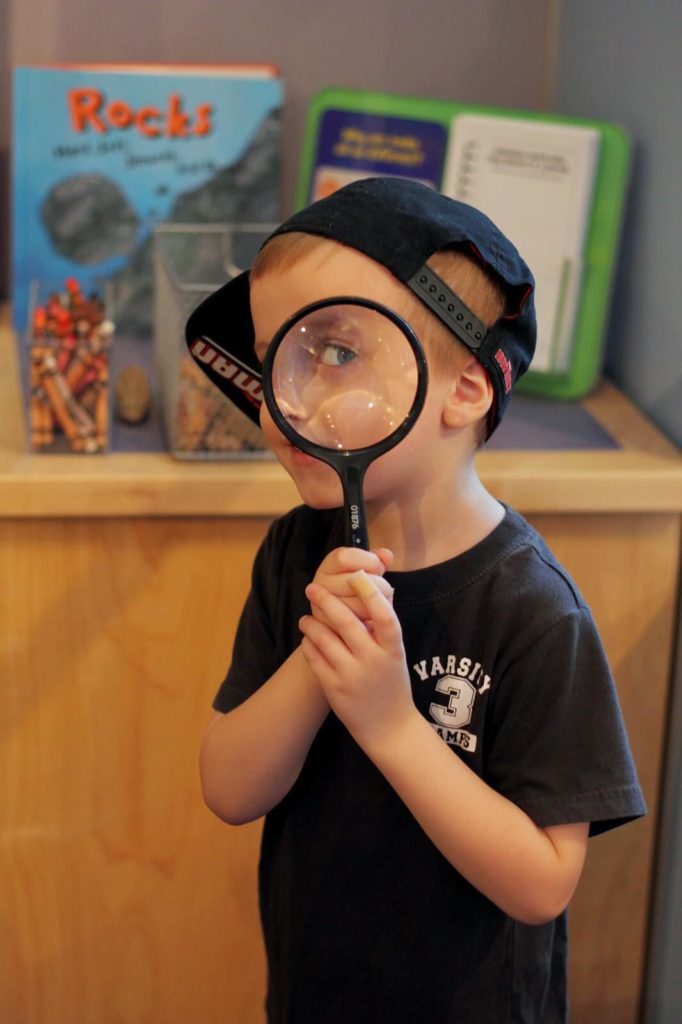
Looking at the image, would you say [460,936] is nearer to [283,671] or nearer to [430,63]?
[283,671]

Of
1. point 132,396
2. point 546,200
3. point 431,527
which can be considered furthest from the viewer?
point 546,200

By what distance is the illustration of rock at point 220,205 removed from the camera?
182 cm

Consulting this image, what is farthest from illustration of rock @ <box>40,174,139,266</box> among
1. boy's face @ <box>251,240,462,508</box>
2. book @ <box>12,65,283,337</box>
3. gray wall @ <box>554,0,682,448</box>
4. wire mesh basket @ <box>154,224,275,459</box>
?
boy's face @ <box>251,240,462,508</box>

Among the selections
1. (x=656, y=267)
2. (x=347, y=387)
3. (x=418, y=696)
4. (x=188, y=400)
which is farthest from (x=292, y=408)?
(x=656, y=267)

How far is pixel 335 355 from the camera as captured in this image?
2.77 feet

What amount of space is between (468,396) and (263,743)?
287 millimetres

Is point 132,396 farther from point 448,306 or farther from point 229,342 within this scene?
point 448,306

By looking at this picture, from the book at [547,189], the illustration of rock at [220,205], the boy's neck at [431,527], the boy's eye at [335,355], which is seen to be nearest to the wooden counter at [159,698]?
the book at [547,189]

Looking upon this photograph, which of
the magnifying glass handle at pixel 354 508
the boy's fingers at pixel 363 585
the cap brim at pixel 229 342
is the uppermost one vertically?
the cap brim at pixel 229 342

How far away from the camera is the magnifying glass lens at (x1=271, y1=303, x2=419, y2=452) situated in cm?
83

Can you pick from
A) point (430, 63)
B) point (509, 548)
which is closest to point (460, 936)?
point (509, 548)

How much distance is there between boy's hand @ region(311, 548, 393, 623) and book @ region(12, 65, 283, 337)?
3.35 ft

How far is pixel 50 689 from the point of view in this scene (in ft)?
4.67

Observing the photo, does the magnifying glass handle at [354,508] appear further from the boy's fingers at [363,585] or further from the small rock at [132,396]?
the small rock at [132,396]
